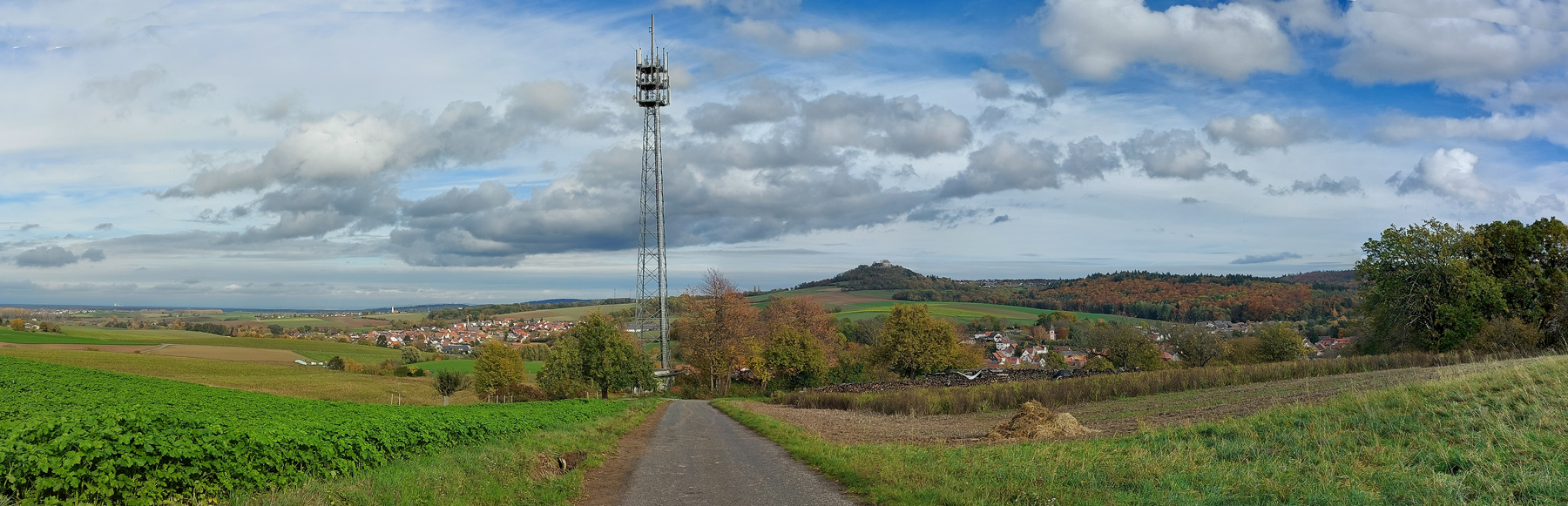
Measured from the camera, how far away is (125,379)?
33281mm

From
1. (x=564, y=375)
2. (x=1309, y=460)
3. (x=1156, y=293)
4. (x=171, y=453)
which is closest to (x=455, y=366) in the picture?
(x=564, y=375)

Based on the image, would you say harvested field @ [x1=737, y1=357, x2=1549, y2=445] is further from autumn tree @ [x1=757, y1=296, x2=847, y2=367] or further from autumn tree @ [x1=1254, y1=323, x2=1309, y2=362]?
autumn tree @ [x1=757, y1=296, x2=847, y2=367]

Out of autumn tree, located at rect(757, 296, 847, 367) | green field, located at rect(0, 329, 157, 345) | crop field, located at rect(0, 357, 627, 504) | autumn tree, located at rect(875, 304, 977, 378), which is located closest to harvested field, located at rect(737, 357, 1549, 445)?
crop field, located at rect(0, 357, 627, 504)

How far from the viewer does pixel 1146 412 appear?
70.6ft

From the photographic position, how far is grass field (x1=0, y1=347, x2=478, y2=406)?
50719 mm

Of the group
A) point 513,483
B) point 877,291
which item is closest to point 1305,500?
point 513,483

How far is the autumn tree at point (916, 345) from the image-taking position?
5522cm

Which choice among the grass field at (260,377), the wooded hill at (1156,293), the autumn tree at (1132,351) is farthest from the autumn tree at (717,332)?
the wooded hill at (1156,293)

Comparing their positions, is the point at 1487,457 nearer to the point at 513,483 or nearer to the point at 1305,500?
the point at 1305,500

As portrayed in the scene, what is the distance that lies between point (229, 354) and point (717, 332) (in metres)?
55.1

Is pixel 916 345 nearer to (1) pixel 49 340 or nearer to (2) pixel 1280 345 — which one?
(2) pixel 1280 345

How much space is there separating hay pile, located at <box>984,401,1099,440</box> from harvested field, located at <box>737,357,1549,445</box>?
0.57 metres

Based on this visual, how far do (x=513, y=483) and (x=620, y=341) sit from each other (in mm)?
44077

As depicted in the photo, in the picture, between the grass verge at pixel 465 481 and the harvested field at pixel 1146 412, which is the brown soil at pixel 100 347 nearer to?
the harvested field at pixel 1146 412
